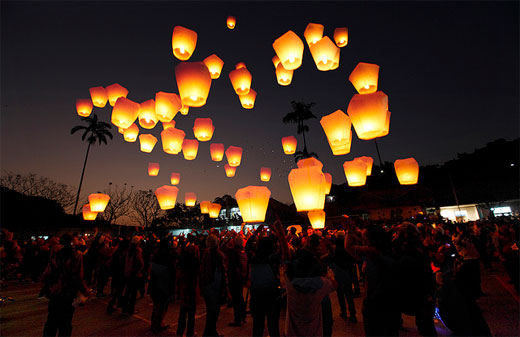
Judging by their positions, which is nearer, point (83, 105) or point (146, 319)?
point (146, 319)

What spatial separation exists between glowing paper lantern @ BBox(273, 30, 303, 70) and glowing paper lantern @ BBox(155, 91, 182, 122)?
257 cm

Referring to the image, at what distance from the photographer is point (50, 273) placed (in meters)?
3.15

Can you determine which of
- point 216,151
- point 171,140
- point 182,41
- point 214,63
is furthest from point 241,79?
point 216,151

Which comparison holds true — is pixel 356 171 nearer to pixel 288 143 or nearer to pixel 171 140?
pixel 288 143

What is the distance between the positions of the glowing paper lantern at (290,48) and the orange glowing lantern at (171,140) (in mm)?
3464

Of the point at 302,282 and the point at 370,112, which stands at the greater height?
the point at 370,112

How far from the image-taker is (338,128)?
16.2 ft

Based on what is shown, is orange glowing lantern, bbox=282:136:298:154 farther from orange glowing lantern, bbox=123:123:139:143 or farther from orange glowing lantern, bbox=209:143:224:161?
orange glowing lantern, bbox=123:123:139:143

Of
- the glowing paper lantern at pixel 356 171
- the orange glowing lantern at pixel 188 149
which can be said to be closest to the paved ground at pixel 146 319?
the glowing paper lantern at pixel 356 171

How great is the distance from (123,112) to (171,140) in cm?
133

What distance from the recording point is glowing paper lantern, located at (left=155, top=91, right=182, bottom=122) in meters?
5.29

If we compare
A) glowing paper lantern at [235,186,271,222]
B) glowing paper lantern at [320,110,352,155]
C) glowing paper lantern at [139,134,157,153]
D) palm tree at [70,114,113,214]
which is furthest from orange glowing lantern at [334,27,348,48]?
palm tree at [70,114,113,214]

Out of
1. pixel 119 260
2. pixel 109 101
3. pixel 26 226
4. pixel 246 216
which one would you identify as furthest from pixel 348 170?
pixel 26 226

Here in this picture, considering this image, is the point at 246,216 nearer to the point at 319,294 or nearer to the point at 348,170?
the point at 319,294
